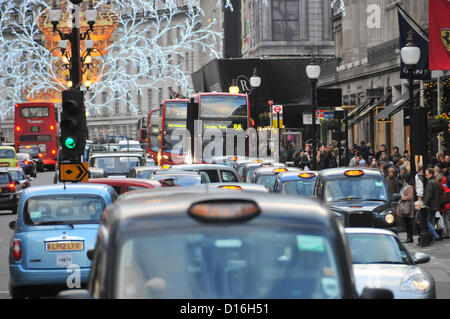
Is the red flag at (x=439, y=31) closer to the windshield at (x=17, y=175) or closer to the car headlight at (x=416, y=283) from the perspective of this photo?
the car headlight at (x=416, y=283)

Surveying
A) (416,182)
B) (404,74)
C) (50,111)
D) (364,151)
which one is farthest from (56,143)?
(416,182)

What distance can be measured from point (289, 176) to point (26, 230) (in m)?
8.77

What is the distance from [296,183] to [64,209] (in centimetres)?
842

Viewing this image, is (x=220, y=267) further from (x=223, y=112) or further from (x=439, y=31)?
(x=223, y=112)

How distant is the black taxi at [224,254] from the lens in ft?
16.2

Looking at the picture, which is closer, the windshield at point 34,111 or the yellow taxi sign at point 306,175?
the yellow taxi sign at point 306,175

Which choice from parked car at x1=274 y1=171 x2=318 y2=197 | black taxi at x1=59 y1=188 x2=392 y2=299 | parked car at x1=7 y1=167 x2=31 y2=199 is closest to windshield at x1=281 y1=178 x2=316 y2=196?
parked car at x1=274 y1=171 x2=318 y2=197

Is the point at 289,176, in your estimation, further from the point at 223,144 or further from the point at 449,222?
the point at 223,144

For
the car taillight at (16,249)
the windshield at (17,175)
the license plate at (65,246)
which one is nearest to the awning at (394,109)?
the windshield at (17,175)

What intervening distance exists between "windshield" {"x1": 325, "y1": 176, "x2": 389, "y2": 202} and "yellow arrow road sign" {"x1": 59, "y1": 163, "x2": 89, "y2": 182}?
4495 mm

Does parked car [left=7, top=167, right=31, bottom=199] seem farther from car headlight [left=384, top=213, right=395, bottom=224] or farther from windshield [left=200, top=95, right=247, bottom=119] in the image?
car headlight [left=384, top=213, right=395, bottom=224]

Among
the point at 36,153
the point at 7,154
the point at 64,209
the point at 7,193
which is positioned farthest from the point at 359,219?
the point at 36,153

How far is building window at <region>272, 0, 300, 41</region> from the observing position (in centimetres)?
7219

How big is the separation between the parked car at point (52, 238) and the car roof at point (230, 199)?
23.7 feet
